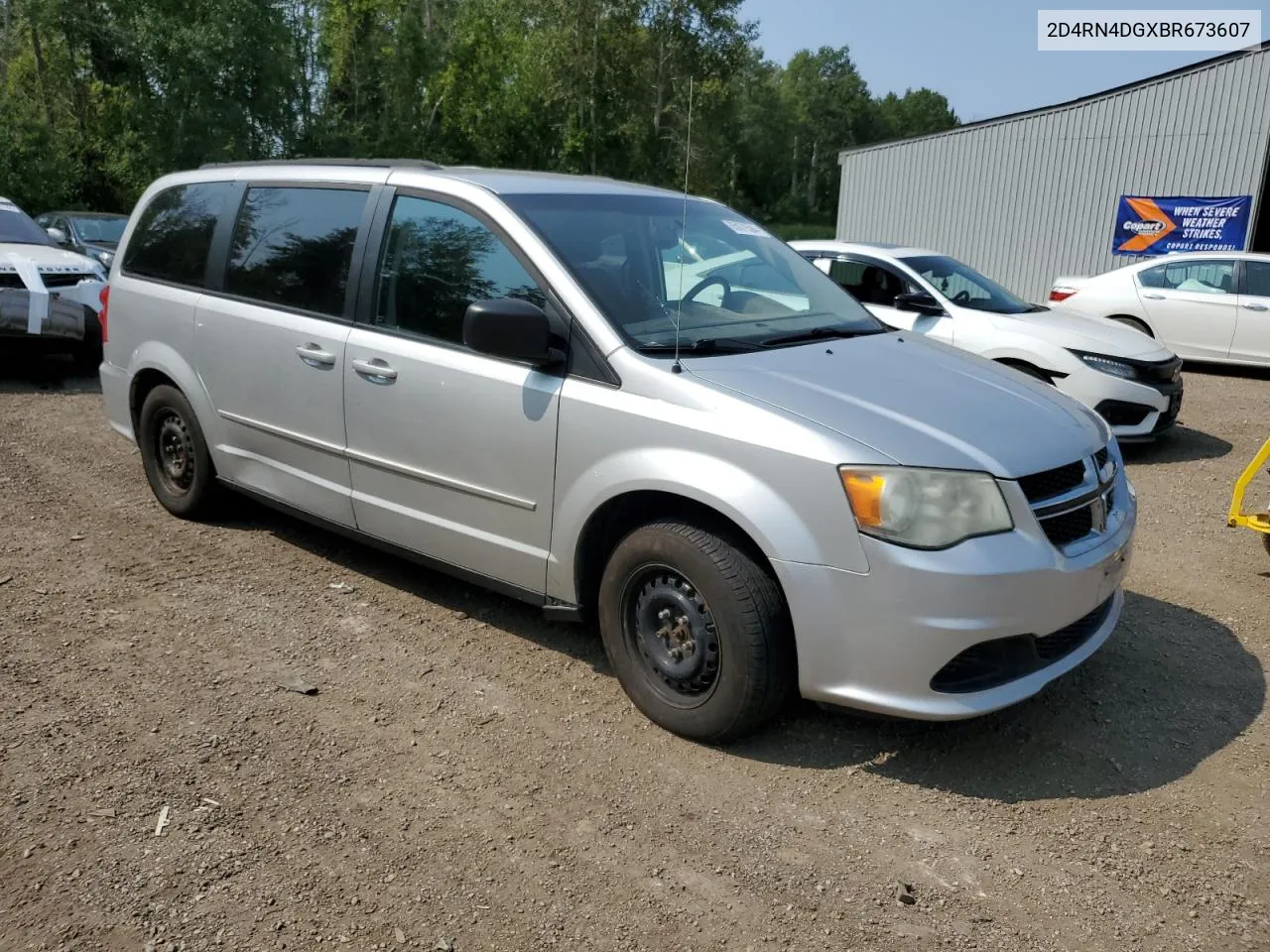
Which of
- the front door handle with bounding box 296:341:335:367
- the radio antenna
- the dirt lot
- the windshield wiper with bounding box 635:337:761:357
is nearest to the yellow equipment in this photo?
the dirt lot

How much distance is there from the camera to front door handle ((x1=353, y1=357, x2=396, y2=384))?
166 inches

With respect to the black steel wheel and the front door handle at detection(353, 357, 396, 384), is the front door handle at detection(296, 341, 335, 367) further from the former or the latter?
the black steel wheel

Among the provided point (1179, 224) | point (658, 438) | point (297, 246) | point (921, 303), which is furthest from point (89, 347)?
point (1179, 224)

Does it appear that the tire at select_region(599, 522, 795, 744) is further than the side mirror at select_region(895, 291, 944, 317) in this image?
No

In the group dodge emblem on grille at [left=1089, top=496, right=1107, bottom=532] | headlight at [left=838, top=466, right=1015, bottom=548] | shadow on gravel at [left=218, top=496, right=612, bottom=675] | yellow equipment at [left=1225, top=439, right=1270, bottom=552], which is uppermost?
headlight at [left=838, top=466, right=1015, bottom=548]

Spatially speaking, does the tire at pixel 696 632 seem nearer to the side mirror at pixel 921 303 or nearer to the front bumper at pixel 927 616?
the front bumper at pixel 927 616

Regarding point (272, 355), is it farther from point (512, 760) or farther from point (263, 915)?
point (263, 915)

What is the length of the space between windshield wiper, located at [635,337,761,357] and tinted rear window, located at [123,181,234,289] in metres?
2.77

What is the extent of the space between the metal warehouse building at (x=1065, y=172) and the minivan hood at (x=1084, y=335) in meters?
11.2

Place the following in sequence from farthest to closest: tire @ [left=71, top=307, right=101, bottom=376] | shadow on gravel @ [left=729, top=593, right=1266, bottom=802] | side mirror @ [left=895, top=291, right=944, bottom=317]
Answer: tire @ [left=71, top=307, right=101, bottom=376], side mirror @ [left=895, top=291, right=944, bottom=317], shadow on gravel @ [left=729, top=593, right=1266, bottom=802]

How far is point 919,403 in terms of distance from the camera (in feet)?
11.5

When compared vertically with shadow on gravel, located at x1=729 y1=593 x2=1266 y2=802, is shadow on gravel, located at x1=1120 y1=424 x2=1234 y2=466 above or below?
above

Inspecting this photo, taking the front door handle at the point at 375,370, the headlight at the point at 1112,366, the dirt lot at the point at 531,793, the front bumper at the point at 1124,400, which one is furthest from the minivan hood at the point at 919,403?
the headlight at the point at 1112,366

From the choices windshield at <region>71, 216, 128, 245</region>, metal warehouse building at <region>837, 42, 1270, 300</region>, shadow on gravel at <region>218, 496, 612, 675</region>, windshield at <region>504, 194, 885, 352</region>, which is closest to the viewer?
windshield at <region>504, 194, 885, 352</region>
